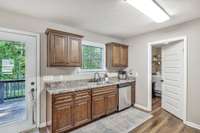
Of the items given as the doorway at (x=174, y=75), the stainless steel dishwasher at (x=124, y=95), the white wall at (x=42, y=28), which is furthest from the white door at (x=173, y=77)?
the white wall at (x=42, y=28)

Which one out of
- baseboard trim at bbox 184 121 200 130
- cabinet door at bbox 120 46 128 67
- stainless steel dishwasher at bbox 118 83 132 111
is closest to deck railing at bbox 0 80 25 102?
stainless steel dishwasher at bbox 118 83 132 111

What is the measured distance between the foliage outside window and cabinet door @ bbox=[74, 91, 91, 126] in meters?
1.30

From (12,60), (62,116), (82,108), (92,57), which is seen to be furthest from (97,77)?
(12,60)

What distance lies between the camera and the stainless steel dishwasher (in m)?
3.68

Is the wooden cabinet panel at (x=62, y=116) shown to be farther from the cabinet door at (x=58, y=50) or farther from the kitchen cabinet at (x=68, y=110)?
the cabinet door at (x=58, y=50)

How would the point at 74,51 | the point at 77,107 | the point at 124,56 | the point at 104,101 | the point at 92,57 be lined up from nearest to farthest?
the point at 77,107
the point at 74,51
the point at 104,101
the point at 92,57
the point at 124,56

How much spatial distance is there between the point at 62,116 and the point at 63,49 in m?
1.46

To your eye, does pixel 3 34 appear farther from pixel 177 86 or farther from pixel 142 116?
pixel 177 86

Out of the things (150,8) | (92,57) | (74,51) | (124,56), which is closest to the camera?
(150,8)

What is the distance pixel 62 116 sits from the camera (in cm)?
242

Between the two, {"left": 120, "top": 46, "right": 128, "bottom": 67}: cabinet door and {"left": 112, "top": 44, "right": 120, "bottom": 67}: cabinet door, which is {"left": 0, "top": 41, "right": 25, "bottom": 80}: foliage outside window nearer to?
{"left": 112, "top": 44, "right": 120, "bottom": 67}: cabinet door

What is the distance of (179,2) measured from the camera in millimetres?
2055

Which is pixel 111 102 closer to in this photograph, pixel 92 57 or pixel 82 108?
pixel 82 108

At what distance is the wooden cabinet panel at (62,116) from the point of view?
2.33 m
